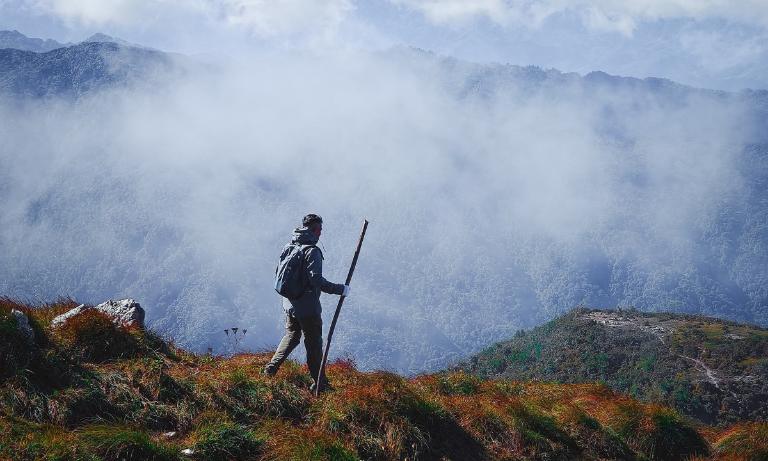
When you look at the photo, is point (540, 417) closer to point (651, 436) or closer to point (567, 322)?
point (651, 436)

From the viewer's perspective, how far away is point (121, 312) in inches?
412

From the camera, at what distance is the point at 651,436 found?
34.5 feet

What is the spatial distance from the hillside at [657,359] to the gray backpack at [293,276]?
2029 inches

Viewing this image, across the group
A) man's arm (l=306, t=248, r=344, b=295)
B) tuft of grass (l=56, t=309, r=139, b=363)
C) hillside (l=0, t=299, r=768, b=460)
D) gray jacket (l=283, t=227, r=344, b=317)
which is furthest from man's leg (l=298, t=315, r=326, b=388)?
tuft of grass (l=56, t=309, r=139, b=363)

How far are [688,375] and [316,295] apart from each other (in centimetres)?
6568

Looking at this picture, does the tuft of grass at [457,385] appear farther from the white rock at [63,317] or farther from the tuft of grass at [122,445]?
the white rock at [63,317]

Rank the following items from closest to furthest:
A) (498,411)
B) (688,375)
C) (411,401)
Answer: (411,401), (498,411), (688,375)

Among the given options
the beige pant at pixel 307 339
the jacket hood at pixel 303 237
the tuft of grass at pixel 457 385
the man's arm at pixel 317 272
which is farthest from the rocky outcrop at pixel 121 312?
the tuft of grass at pixel 457 385

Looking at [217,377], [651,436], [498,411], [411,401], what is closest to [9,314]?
[217,377]

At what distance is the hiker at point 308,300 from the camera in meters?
8.70

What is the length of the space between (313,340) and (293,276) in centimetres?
128

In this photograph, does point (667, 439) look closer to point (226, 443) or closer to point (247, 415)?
point (247, 415)

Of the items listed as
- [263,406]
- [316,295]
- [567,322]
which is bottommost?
[567,322]

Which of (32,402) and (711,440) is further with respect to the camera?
(711,440)
